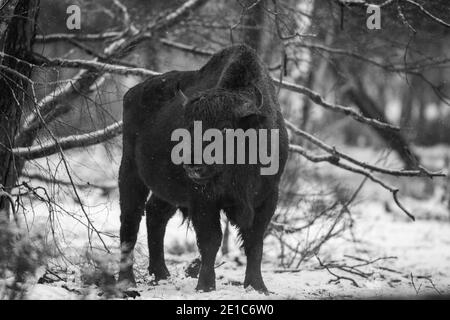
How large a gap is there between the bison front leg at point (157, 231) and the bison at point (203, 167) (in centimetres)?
1

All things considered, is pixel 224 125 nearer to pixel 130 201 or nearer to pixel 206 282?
pixel 206 282

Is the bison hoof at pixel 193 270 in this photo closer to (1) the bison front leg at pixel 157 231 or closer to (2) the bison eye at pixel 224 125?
(1) the bison front leg at pixel 157 231

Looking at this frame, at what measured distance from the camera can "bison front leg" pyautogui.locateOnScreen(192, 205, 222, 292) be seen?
22.3 feet

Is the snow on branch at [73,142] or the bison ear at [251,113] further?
the snow on branch at [73,142]

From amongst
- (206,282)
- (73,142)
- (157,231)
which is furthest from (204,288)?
(73,142)

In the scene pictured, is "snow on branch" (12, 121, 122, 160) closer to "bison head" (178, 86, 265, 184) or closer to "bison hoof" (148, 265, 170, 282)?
"bison head" (178, 86, 265, 184)

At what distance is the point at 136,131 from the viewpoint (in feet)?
26.5

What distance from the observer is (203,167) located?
6.29 metres

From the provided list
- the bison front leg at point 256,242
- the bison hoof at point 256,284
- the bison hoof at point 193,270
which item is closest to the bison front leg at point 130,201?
the bison hoof at point 193,270

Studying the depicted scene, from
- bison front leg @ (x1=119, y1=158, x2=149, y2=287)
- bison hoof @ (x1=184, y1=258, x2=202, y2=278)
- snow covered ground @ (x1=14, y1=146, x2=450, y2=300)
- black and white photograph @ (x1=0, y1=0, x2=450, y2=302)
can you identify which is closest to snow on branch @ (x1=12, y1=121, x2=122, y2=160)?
black and white photograph @ (x1=0, y1=0, x2=450, y2=302)

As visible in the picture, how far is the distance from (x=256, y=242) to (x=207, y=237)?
1.83ft
